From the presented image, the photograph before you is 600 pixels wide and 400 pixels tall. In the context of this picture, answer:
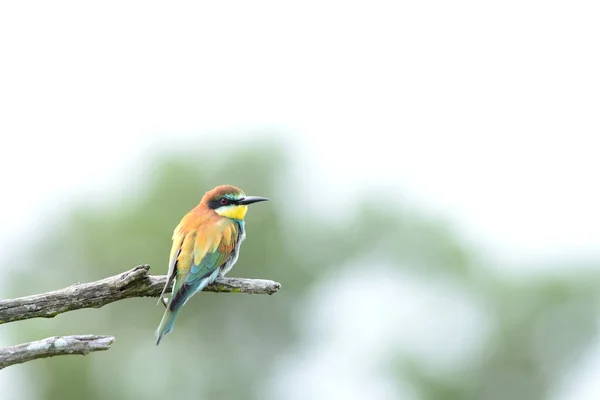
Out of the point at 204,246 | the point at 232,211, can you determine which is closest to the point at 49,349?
the point at 204,246

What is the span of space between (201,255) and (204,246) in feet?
0.43

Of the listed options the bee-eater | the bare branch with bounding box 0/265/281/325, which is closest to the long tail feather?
the bee-eater

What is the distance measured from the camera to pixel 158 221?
56.2ft

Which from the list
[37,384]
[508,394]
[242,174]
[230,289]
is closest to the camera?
[230,289]

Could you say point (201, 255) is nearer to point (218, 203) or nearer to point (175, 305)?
point (175, 305)

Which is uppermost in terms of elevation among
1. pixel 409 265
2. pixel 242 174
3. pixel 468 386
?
pixel 242 174

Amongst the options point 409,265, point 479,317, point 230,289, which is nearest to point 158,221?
point 409,265

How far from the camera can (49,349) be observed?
11.3 feet

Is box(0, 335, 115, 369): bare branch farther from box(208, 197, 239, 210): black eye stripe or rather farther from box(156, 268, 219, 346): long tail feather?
box(208, 197, 239, 210): black eye stripe

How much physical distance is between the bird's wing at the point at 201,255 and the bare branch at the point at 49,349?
1308 millimetres

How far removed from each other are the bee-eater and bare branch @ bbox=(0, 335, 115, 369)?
43.1 inches

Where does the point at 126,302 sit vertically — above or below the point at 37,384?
above

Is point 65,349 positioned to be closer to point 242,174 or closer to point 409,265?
point 242,174

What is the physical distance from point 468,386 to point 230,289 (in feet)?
49.4
